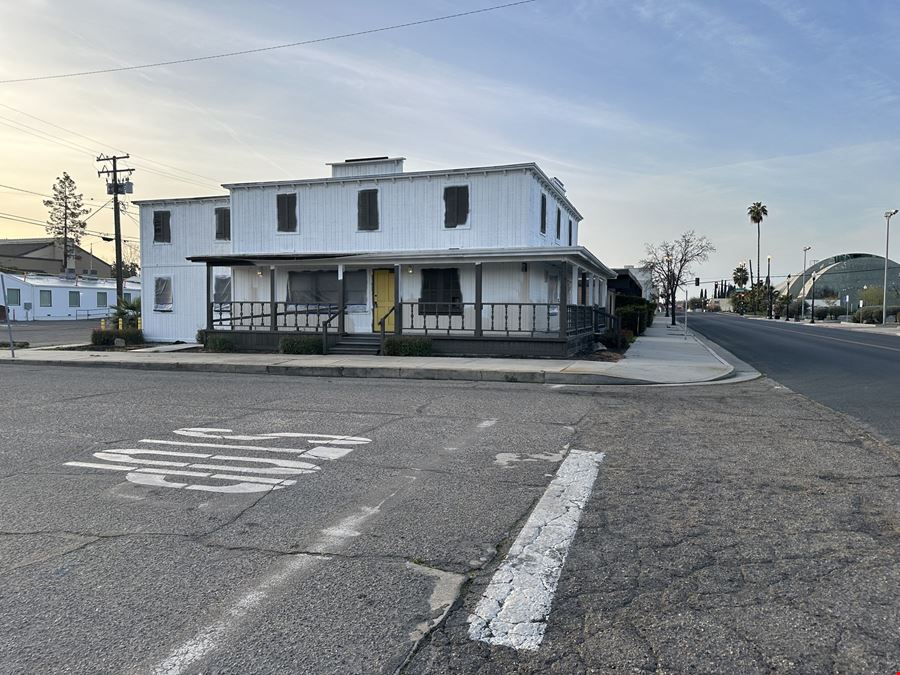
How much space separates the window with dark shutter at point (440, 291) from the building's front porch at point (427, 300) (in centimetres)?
3

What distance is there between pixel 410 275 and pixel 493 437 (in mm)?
13728

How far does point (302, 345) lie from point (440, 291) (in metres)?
4.73

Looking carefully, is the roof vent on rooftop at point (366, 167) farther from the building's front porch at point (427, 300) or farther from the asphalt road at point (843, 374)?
the asphalt road at point (843, 374)

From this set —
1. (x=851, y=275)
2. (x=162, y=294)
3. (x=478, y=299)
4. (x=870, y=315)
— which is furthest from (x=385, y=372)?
(x=851, y=275)

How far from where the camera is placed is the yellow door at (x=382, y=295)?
837 inches

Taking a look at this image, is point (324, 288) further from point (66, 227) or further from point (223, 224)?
point (66, 227)

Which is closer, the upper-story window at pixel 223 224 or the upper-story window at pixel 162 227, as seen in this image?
the upper-story window at pixel 223 224

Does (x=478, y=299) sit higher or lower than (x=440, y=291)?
lower

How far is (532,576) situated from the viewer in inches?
142

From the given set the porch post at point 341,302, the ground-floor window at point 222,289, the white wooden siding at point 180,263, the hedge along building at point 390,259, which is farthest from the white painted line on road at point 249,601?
the white wooden siding at point 180,263

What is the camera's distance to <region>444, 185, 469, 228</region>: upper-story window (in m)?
20.8

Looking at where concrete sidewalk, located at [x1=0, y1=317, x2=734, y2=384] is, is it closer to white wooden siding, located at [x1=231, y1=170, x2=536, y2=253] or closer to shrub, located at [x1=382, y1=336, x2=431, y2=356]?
shrub, located at [x1=382, y1=336, x2=431, y2=356]

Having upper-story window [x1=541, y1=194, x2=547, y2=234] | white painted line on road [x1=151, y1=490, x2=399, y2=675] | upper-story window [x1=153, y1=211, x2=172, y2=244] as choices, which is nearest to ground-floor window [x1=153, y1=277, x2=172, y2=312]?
upper-story window [x1=153, y1=211, x2=172, y2=244]

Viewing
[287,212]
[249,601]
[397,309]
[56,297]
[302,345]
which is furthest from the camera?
[56,297]
